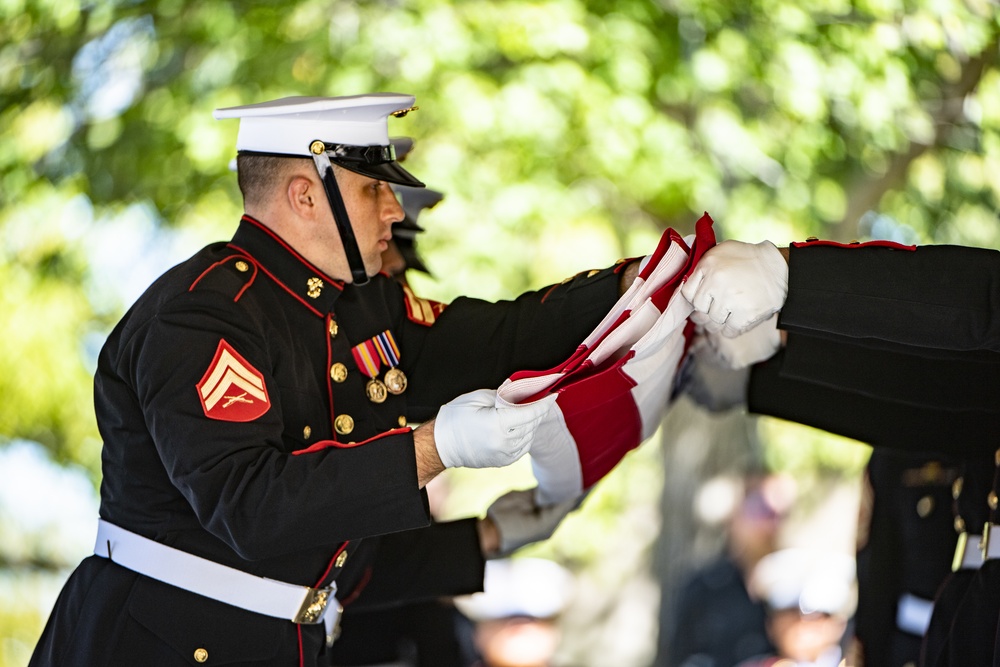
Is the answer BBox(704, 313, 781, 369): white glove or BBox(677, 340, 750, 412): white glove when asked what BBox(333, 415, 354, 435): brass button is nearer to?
BBox(704, 313, 781, 369): white glove

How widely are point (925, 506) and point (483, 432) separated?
1767mm

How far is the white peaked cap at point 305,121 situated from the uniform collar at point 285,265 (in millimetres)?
196

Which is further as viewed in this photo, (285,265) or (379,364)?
(379,364)

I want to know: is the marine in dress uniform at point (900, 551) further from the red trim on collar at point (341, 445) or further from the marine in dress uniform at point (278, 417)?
the red trim on collar at point (341, 445)

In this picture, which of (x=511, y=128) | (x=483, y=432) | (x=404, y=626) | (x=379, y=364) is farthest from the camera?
(x=511, y=128)

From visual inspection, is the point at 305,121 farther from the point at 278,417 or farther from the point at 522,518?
the point at 522,518

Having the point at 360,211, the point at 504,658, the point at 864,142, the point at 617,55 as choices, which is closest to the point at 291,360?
the point at 360,211

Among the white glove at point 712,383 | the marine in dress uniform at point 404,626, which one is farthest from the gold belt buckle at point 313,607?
the white glove at point 712,383

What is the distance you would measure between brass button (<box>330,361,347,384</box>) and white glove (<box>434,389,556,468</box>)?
17.8 inches

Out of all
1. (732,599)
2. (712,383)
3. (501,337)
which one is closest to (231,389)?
(501,337)

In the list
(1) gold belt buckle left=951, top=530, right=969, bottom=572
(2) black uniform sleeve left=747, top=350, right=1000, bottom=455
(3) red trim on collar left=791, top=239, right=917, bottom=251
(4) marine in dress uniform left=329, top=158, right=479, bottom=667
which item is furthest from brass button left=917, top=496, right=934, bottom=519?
(4) marine in dress uniform left=329, top=158, right=479, bottom=667

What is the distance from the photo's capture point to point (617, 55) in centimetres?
559

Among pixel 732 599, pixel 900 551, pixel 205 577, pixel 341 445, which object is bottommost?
pixel 732 599

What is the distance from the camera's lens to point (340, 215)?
2.54 meters
